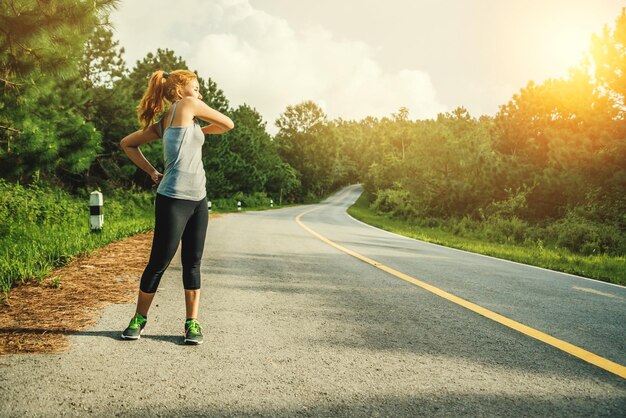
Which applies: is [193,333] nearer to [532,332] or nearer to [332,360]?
[332,360]

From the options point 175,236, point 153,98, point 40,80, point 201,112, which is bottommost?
point 175,236

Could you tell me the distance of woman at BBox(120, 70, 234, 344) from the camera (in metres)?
3.02

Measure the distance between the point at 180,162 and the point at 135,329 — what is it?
1.20 metres

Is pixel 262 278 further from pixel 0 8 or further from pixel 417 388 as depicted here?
pixel 0 8

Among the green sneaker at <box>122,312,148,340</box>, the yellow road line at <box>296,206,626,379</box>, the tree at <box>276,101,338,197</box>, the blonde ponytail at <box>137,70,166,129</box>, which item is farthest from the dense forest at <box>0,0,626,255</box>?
the tree at <box>276,101,338,197</box>

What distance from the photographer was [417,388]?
7.72 feet

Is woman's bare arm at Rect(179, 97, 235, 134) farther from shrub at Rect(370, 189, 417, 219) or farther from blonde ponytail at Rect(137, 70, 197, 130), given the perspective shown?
shrub at Rect(370, 189, 417, 219)

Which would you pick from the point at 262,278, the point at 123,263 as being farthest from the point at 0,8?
the point at 262,278

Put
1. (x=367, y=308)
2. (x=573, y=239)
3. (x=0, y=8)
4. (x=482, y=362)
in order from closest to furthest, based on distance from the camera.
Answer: (x=482, y=362)
(x=367, y=308)
(x=0, y=8)
(x=573, y=239)

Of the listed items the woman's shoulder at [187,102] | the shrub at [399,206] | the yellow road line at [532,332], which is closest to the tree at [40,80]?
the woman's shoulder at [187,102]

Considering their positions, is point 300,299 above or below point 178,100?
below

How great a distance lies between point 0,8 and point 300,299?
16.0ft

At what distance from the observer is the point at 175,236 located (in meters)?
3.04

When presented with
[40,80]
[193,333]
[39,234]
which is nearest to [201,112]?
[193,333]
